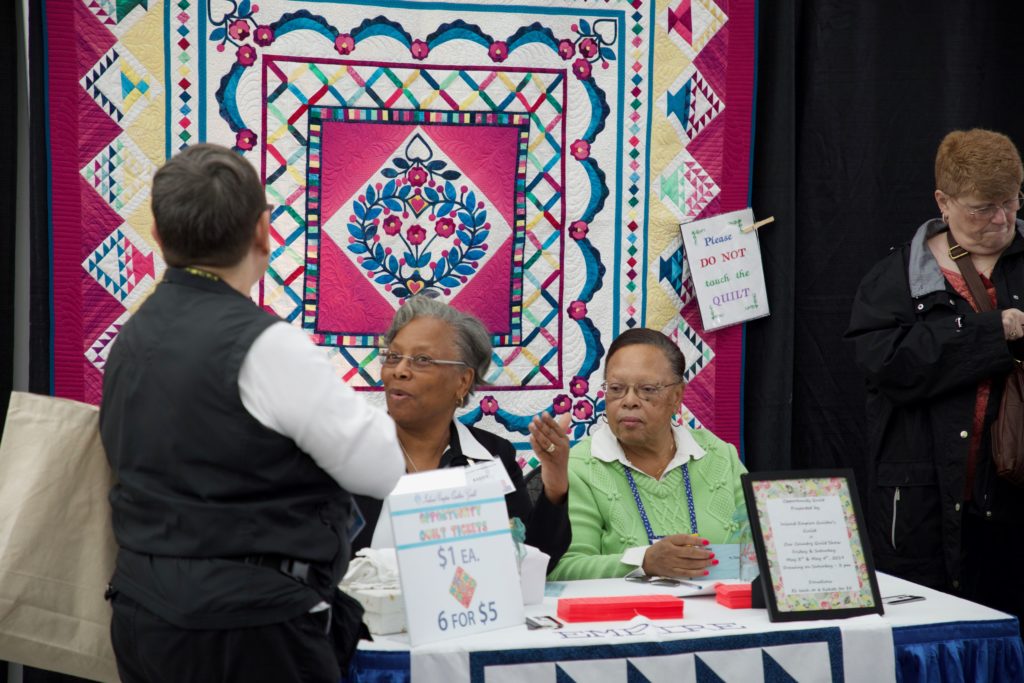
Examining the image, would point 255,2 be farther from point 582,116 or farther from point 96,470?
point 96,470

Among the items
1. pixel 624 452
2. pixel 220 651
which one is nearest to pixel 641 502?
pixel 624 452

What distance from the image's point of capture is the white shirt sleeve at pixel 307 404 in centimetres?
167

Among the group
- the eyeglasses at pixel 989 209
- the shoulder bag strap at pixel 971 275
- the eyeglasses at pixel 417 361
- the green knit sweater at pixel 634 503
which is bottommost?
the green knit sweater at pixel 634 503

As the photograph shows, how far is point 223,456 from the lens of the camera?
5.57ft

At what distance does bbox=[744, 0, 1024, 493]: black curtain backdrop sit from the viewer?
12.5ft

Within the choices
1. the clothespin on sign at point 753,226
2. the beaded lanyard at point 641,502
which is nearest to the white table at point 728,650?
the beaded lanyard at point 641,502

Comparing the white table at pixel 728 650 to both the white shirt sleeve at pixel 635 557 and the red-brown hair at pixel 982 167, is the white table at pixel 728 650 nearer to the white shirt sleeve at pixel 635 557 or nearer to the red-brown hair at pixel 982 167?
the white shirt sleeve at pixel 635 557

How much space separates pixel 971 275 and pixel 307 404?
2212 millimetres

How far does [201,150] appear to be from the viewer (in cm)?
178

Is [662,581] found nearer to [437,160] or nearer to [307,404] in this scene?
[307,404]

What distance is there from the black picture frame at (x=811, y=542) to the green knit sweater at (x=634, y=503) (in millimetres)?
457

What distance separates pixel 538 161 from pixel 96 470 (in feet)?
6.69

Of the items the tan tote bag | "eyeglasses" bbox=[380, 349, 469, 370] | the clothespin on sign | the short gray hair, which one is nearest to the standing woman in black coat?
the clothespin on sign

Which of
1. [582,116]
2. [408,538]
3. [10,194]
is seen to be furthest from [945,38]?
[10,194]
